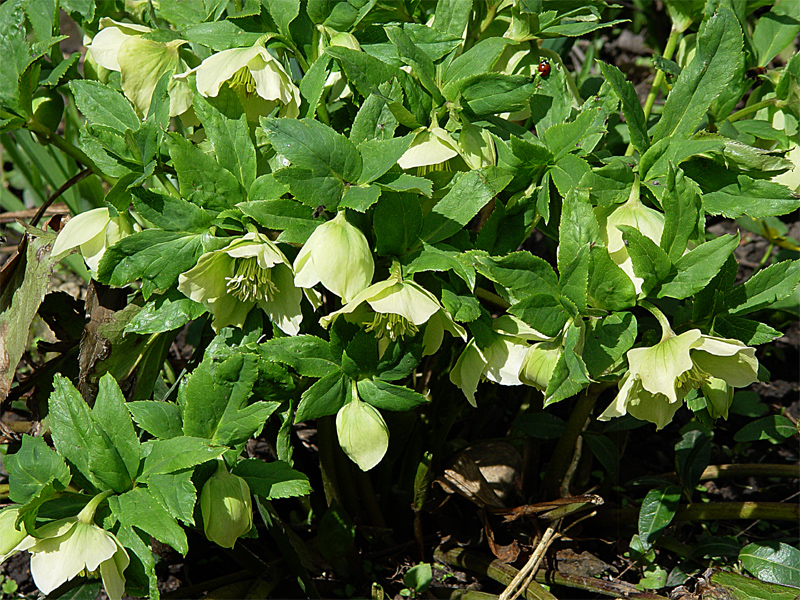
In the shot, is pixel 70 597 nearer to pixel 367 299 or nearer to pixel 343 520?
pixel 343 520

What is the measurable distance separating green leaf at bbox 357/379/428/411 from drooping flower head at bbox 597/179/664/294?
0.29m

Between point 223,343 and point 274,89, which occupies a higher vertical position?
point 274,89

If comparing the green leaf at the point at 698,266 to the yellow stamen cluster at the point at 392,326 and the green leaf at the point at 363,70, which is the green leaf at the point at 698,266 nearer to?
the yellow stamen cluster at the point at 392,326

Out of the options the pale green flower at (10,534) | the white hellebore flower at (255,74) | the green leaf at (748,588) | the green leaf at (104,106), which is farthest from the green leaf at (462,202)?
the green leaf at (748,588)

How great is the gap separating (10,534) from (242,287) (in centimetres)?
37

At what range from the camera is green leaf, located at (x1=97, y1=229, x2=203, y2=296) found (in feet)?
2.80

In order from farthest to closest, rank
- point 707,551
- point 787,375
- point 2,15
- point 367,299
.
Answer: point 787,375 → point 707,551 → point 2,15 → point 367,299

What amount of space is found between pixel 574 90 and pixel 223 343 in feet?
2.12

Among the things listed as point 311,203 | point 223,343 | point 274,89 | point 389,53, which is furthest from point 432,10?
point 223,343

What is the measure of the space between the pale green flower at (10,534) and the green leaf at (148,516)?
9 centimetres

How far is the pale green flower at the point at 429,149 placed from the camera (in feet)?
2.65

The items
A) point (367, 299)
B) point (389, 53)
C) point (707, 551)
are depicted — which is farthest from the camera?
point (707, 551)

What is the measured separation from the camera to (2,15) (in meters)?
1.02

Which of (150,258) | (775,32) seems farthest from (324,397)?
(775,32)
